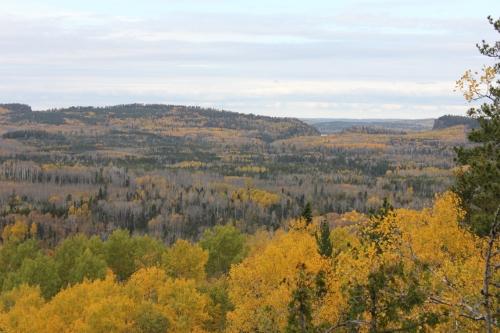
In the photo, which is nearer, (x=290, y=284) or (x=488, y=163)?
(x=488, y=163)

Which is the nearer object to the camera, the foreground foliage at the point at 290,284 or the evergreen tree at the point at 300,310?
the foreground foliage at the point at 290,284

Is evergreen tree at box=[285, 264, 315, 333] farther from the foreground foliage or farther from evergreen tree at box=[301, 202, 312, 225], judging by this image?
evergreen tree at box=[301, 202, 312, 225]

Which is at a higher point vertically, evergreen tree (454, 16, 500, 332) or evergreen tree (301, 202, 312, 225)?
evergreen tree (454, 16, 500, 332)

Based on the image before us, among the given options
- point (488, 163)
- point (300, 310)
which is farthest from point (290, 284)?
point (488, 163)

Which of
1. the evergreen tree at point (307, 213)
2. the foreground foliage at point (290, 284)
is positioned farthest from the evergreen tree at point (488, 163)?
the evergreen tree at point (307, 213)

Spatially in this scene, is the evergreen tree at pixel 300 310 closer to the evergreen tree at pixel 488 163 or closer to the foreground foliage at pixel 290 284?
the foreground foliage at pixel 290 284

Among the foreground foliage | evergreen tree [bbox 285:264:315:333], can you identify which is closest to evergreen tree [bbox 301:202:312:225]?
the foreground foliage

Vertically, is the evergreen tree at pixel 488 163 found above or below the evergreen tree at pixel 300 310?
above

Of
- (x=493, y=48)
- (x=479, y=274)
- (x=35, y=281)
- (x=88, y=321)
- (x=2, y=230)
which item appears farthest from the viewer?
(x=2, y=230)

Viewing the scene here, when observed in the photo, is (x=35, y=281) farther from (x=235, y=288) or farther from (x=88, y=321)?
(x=235, y=288)

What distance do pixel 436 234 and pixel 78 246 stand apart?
81602 millimetres

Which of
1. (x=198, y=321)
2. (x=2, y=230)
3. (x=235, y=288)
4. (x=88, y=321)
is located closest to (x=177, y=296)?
(x=198, y=321)

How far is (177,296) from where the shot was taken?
5947cm

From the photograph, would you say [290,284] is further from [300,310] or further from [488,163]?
[488,163]
